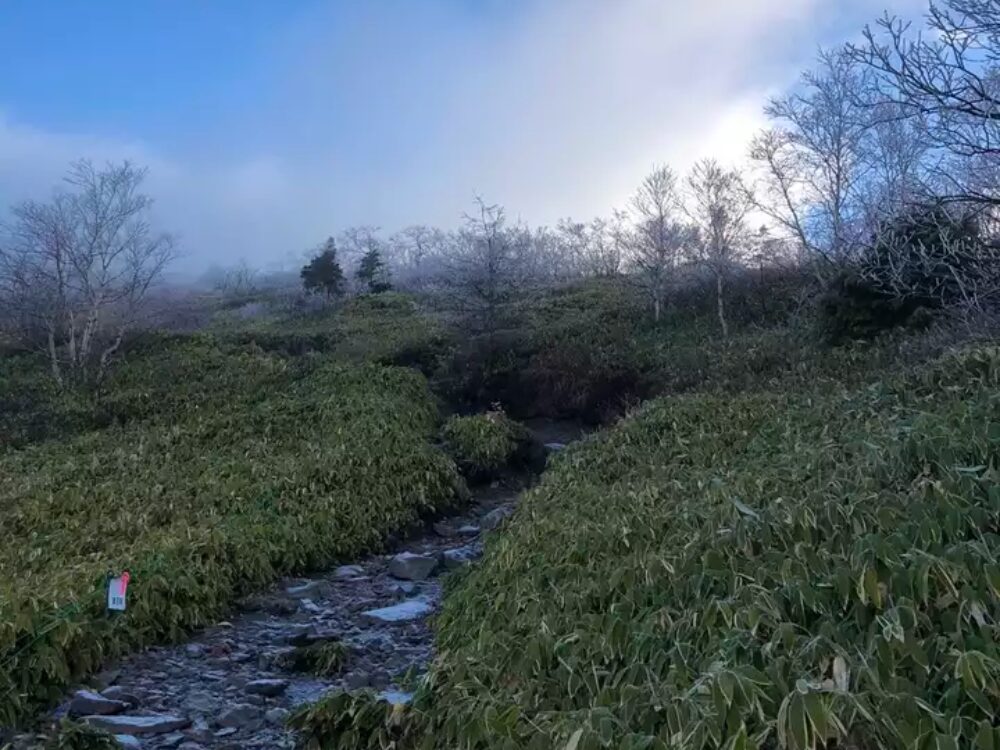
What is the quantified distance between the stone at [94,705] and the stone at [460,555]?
3.68 metres

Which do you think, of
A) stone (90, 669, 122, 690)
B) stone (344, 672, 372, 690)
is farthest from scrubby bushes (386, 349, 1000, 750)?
stone (90, 669, 122, 690)

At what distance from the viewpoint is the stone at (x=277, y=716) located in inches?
188

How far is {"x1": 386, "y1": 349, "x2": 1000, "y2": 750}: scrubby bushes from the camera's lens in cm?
243

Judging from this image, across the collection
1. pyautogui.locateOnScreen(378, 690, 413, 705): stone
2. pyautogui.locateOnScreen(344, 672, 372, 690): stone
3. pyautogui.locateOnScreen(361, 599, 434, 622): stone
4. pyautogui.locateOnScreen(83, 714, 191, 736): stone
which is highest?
pyautogui.locateOnScreen(378, 690, 413, 705): stone

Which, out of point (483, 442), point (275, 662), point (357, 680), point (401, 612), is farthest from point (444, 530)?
point (357, 680)

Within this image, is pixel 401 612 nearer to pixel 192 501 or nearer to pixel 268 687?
pixel 268 687

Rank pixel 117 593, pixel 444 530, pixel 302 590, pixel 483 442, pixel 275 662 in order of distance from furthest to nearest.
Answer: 1. pixel 483 442
2. pixel 444 530
3. pixel 302 590
4. pixel 275 662
5. pixel 117 593

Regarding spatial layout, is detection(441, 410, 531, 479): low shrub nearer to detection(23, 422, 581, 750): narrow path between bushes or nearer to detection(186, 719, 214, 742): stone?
detection(23, 422, 581, 750): narrow path between bushes

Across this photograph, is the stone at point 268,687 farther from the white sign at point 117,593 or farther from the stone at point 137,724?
the white sign at point 117,593

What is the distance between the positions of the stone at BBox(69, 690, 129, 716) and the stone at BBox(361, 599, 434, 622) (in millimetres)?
2230

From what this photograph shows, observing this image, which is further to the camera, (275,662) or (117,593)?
(275,662)

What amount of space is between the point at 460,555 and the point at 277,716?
3.78 meters

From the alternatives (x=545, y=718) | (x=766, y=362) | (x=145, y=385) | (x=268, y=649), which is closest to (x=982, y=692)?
(x=545, y=718)

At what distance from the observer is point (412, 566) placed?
822 cm
